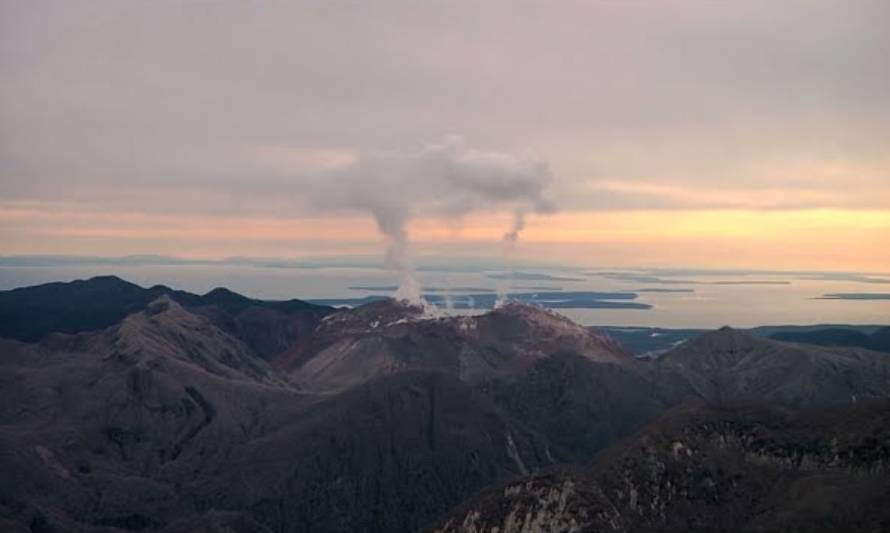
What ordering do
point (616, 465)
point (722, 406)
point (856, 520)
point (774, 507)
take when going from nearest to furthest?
1. point (856, 520)
2. point (774, 507)
3. point (616, 465)
4. point (722, 406)

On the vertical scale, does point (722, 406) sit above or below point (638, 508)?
above

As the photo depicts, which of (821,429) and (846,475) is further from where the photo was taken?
(821,429)

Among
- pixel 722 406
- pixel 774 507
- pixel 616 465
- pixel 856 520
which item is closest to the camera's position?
pixel 856 520

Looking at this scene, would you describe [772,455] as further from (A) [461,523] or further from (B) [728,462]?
(A) [461,523]

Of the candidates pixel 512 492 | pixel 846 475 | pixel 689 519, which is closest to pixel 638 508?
pixel 689 519

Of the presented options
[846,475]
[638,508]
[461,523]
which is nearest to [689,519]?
[638,508]

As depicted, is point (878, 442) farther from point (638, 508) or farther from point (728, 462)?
point (638, 508)
